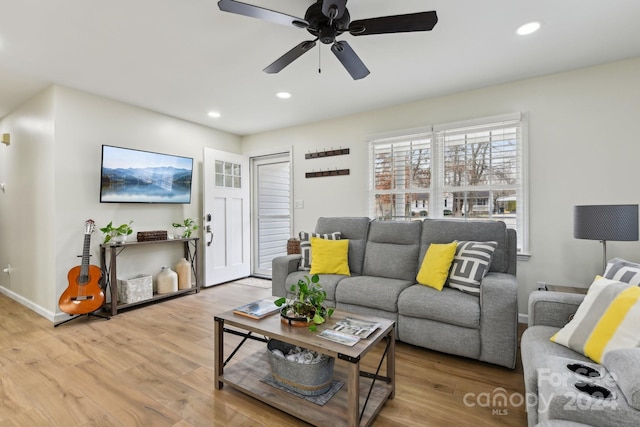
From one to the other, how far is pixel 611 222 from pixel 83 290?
4.56 m

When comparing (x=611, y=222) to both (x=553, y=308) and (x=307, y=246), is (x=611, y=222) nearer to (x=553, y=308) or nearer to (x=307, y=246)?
(x=553, y=308)

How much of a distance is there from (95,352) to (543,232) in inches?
162

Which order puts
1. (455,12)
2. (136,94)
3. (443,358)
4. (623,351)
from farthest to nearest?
(136,94) → (443,358) → (455,12) → (623,351)

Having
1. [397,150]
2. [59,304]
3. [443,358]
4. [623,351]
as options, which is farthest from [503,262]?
[59,304]

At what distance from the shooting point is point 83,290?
307 centimetres

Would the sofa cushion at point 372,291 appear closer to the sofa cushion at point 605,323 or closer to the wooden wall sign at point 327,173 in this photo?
the sofa cushion at point 605,323

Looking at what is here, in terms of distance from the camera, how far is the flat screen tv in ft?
11.4

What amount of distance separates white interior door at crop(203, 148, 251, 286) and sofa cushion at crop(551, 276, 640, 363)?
13.3 feet

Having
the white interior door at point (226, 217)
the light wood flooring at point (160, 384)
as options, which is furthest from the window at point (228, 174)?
the light wood flooring at point (160, 384)

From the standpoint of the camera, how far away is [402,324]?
99.5 inches

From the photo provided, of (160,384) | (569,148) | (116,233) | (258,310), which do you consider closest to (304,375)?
(258,310)

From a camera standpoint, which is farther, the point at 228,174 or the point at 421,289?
the point at 228,174

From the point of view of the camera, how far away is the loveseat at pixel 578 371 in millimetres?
1029

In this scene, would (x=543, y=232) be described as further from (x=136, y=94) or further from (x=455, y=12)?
(x=136, y=94)
